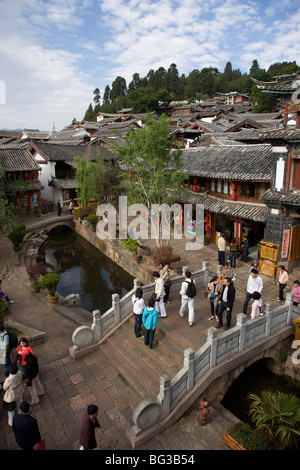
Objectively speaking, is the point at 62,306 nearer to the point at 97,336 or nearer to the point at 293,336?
the point at 97,336

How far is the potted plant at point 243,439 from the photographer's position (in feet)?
22.7

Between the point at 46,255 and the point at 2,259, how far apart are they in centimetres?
526

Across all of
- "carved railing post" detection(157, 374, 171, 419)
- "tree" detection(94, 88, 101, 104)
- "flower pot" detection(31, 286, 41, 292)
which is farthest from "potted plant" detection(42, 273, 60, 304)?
"tree" detection(94, 88, 101, 104)

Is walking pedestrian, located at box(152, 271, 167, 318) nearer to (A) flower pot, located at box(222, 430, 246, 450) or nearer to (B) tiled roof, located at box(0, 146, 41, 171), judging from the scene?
(A) flower pot, located at box(222, 430, 246, 450)

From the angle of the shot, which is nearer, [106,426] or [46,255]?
[106,426]

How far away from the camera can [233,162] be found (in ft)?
61.0

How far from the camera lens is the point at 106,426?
767cm

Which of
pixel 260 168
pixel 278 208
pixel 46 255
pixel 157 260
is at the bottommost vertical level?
pixel 46 255

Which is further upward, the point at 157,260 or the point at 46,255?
the point at 157,260

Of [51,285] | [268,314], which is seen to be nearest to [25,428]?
[268,314]

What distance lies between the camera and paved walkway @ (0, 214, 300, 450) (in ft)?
24.0

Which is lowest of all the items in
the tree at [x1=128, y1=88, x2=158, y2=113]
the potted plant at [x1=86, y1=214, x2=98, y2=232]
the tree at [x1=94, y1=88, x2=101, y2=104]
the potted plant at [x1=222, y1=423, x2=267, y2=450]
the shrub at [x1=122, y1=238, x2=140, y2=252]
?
the potted plant at [x1=222, y1=423, x2=267, y2=450]

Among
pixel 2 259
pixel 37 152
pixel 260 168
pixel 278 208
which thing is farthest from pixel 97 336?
pixel 37 152

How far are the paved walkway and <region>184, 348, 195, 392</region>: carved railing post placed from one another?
0.78 meters
